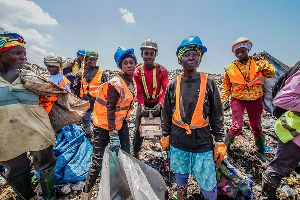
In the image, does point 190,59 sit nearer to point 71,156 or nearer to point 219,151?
point 219,151

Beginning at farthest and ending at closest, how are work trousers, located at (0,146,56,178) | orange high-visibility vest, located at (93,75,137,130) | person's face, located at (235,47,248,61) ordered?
person's face, located at (235,47,248,61) → orange high-visibility vest, located at (93,75,137,130) → work trousers, located at (0,146,56,178)

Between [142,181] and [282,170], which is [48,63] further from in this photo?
[282,170]

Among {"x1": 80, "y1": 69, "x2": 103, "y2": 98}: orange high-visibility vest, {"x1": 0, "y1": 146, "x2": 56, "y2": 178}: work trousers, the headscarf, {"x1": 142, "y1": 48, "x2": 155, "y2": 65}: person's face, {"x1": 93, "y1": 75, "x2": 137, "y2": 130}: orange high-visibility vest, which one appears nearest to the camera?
{"x1": 0, "y1": 146, "x2": 56, "y2": 178}: work trousers

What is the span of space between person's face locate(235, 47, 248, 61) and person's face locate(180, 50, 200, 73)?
1703mm

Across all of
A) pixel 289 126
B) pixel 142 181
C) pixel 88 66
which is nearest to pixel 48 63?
pixel 88 66

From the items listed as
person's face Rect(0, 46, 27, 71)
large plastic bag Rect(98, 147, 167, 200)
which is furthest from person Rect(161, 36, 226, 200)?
person's face Rect(0, 46, 27, 71)

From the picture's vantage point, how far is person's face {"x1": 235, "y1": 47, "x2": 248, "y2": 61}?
9.84 feet

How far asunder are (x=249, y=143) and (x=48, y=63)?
516 centimetres

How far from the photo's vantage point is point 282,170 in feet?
5.94

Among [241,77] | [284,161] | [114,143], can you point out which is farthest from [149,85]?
[284,161]

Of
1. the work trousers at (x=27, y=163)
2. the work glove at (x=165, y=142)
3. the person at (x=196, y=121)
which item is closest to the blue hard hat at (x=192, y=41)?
the person at (x=196, y=121)

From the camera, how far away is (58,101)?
213cm

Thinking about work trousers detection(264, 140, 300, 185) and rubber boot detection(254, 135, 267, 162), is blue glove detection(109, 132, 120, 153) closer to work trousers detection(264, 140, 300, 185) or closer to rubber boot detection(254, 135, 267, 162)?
work trousers detection(264, 140, 300, 185)

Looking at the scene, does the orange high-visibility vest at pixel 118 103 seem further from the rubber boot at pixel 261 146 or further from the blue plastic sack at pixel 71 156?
the rubber boot at pixel 261 146
